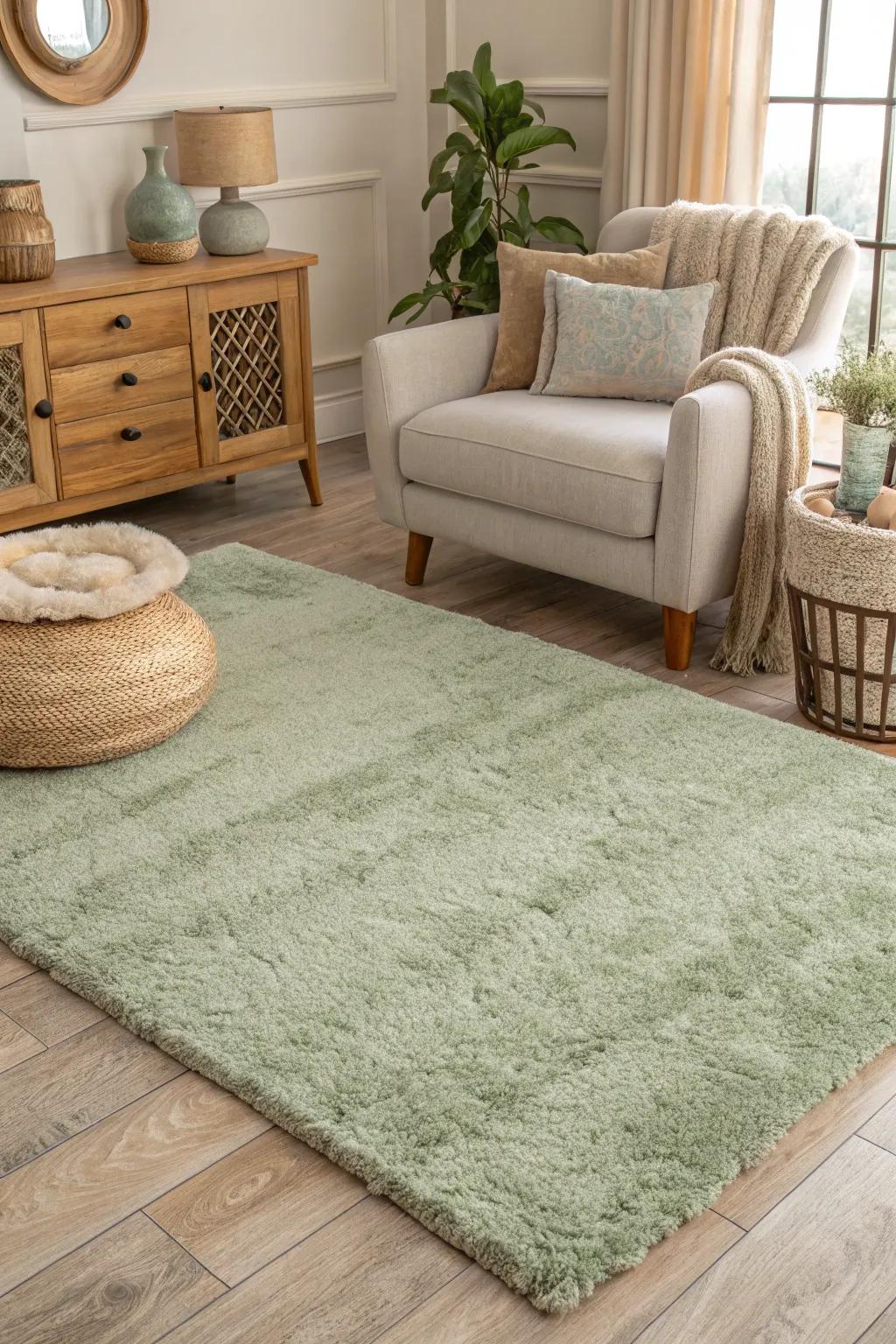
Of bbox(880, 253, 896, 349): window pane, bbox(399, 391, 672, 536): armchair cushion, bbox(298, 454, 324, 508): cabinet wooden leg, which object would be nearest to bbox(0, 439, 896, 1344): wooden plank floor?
bbox(399, 391, 672, 536): armchair cushion

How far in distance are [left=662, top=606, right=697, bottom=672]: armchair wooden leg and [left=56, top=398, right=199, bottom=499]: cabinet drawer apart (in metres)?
1.56

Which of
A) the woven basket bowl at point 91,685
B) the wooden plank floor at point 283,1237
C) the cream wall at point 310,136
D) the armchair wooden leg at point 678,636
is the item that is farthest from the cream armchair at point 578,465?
the wooden plank floor at point 283,1237

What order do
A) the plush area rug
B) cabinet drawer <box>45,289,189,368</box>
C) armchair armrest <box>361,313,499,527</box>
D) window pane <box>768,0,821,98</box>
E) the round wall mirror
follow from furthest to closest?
window pane <box>768,0,821,98</box> → the round wall mirror → cabinet drawer <box>45,289,189,368</box> → armchair armrest <box>361,313,499,527</box> → the plush area rug

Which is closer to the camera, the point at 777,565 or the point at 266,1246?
the point at 266,1246

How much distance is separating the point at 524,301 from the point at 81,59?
150 cm

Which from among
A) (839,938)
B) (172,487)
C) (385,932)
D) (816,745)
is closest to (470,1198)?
(385,932)

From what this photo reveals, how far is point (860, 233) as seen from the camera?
13.4ft

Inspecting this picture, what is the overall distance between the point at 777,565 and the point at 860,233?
158 cm

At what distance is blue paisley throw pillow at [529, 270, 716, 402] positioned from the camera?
10.8ft

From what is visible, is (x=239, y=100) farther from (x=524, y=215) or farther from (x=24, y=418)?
(x=24, y=418)

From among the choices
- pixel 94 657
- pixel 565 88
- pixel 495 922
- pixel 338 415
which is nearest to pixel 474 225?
pixel 565 88

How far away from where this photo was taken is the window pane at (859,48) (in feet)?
12.8

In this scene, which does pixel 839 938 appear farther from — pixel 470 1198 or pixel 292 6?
pixel 292 6

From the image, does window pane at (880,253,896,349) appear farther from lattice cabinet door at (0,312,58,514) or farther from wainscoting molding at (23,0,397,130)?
lattice cabinet door at (0,312,58,514)
